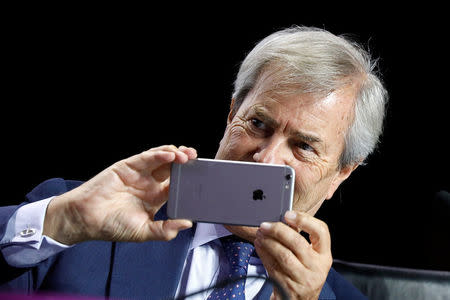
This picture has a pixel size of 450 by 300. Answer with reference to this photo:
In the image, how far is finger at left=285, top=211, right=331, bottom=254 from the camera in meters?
1.23

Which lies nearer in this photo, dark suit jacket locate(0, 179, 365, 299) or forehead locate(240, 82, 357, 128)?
dark suit jacket locate(0, 179, 365, 299)

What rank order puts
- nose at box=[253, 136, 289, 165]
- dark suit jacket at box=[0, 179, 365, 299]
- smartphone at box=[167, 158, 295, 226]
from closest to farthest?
smartphone at box=[167, 158, 295, 226]
dark suit jacket at box=[0, 179, 365, 299]
nose at box=[253, 136, 289, 165]

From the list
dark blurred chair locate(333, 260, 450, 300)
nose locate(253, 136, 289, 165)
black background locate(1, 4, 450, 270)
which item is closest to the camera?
nose locate(253, 136, 289, 165)

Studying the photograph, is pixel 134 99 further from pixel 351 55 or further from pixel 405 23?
pixel 405 23

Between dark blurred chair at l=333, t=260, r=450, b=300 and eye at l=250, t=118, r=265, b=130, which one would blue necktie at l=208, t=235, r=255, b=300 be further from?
dark blurred chair at l=333, t=260, r=450, b=300

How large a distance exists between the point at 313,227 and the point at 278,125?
43 centimetres

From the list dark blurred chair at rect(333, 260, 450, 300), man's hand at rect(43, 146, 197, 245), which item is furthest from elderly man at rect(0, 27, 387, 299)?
dark blurred chair at rect(333, 260, 450, 300)

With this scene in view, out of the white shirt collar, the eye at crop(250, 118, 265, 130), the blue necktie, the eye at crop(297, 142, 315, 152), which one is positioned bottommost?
the blue necktie

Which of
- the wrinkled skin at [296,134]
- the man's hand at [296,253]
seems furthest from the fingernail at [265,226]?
the wrinkled skin at [296,134]

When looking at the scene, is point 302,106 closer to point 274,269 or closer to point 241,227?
point 241,227

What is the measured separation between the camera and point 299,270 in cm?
129

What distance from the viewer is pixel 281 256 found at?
1.28m

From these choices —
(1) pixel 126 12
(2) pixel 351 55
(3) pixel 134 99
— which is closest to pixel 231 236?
(2) pixel 351 55

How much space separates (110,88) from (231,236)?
95cm
